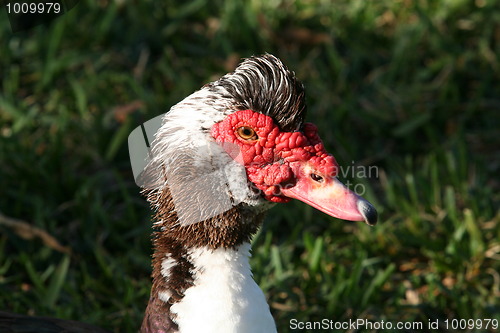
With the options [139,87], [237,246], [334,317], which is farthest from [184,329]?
[139,87]

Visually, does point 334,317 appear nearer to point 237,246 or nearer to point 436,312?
point 436,312

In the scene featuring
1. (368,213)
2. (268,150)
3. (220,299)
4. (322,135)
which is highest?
(268,150)

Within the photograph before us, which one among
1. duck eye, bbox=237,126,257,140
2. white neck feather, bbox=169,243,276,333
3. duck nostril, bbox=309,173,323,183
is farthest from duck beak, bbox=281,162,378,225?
white neck feather, bbox=169,243,276,333

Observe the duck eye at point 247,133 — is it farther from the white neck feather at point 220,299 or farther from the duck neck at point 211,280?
the white neck feather at point 220,299

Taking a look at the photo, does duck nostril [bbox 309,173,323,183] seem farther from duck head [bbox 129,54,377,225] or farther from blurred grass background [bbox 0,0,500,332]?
blurred grass background [bbox 0,0,500,332]

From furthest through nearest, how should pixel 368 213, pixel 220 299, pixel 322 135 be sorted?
pixel 322 135 → pixel 220 299 → pixel 368 213

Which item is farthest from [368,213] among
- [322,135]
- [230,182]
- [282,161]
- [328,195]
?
[322,135]

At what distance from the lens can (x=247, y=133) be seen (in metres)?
2.21

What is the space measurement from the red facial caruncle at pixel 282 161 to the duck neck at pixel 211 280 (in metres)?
0.15

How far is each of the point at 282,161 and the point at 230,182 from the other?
16cm

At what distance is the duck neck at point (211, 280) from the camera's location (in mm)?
2258

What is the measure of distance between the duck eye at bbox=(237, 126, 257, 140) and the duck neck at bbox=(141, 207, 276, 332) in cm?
22

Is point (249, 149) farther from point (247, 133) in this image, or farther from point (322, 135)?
point (322, 135)

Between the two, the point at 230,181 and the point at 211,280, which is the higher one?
the point at 230,181
